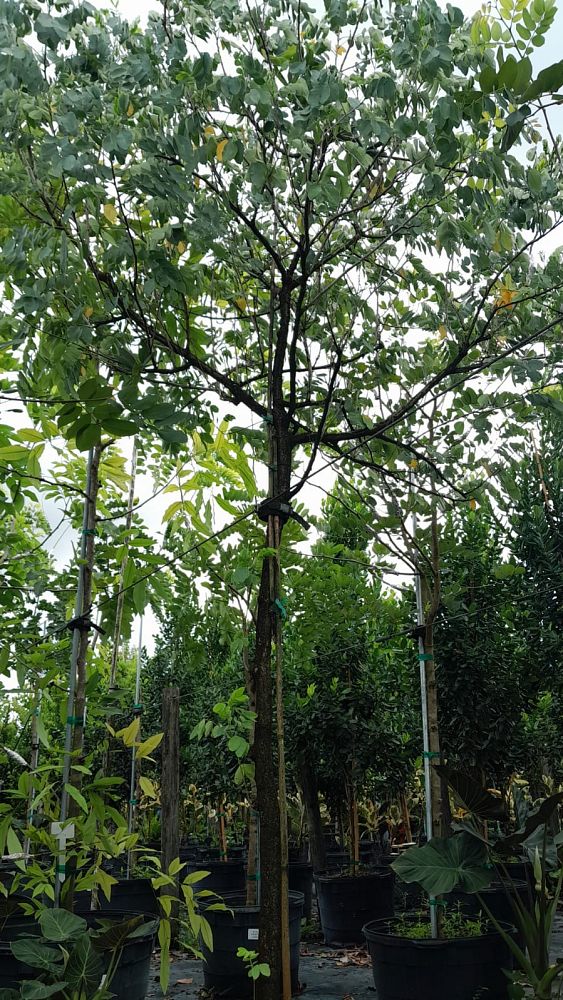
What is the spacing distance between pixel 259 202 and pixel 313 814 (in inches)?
247

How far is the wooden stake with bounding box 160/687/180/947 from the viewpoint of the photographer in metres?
5.49

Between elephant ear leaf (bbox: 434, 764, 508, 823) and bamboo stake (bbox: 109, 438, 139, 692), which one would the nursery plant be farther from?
bamboo stake (bbox: 109, 438, 139, 692)

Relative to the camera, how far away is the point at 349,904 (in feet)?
19.6

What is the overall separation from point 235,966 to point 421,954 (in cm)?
119

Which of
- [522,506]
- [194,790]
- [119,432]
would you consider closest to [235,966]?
[119,432]

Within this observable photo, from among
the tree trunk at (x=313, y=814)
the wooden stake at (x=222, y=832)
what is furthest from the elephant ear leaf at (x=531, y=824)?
the wooden stake at (x=222, y=832)

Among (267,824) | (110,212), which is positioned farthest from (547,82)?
(267,824)

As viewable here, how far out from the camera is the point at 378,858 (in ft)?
27.0

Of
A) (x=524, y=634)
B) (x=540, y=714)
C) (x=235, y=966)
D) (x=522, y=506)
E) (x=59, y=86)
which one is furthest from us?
(x=540, y=714)

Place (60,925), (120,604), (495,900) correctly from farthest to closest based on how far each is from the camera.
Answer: (495,900) < (120,604) < (60,925)

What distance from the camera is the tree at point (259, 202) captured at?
193cm

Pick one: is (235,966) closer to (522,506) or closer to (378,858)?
(378,858)

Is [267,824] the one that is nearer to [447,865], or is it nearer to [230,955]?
[447,865]

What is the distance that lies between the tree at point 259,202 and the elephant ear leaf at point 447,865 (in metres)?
0.97
